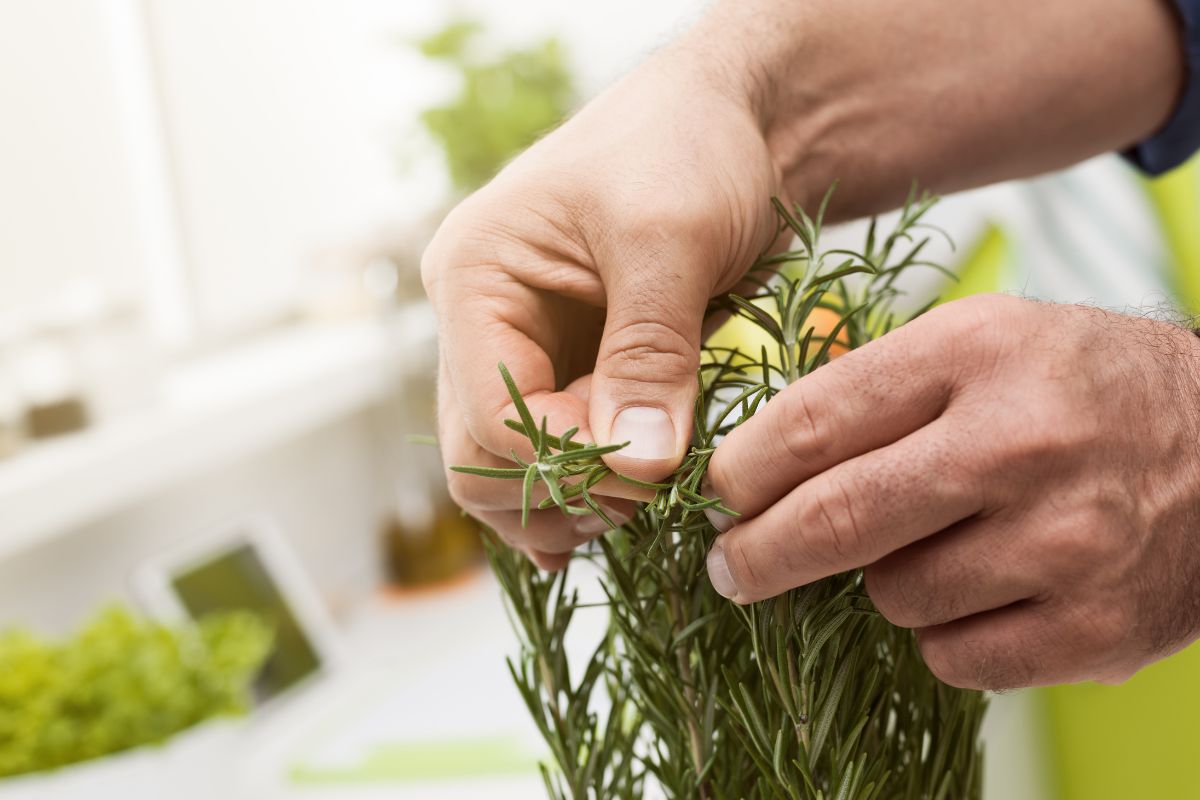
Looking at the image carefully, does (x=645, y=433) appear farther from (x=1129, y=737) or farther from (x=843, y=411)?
(x=1129, y=737)

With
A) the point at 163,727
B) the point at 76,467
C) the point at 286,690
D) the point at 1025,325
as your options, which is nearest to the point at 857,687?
the point at 1025,325

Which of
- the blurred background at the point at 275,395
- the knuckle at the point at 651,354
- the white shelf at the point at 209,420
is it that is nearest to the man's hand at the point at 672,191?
the knuckle at the point at 651,354

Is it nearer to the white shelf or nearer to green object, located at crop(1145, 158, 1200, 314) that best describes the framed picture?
the white shelf

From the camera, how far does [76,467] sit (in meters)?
1.37

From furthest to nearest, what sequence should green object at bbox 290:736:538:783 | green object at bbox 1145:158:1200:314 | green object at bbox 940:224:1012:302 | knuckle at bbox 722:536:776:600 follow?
green object at bbox 1145:158:1200:314, green object at bbox 940:224:1012:302, green object at bbox 290:736:538:783, knuckle at bbox 722:536:776:600

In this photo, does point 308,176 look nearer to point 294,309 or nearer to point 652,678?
point 294,309

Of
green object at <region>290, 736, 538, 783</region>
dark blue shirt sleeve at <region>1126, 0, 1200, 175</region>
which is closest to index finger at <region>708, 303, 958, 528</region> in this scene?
dark blue shirt sleeve at <region>1126, 0, 1200, 175</region>

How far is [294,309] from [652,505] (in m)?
2.04

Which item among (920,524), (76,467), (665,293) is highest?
(76,467)

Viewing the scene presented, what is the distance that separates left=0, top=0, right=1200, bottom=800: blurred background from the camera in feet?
3.98

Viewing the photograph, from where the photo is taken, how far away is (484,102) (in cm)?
224

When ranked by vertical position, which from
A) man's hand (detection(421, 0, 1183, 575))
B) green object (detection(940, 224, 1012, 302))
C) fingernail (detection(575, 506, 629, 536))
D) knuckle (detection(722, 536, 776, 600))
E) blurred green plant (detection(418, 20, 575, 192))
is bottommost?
knuckle (detection(722, 536, 776, 600))

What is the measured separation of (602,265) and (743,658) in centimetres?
18

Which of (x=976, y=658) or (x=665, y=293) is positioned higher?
(x=665, y=293)
